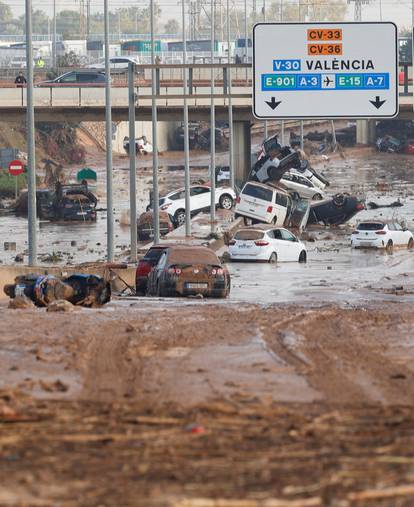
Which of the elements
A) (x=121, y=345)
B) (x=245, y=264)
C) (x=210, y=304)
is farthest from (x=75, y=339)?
(x=245, y=264)

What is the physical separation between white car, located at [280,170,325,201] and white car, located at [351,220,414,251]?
13171 mm

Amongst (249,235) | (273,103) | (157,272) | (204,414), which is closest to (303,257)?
(249,235)

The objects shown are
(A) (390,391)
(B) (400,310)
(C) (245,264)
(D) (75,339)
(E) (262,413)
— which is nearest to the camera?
(E) (262,413)

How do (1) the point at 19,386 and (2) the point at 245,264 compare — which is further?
(2) the point at 245,264

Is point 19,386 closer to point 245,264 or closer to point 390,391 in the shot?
point 390,391

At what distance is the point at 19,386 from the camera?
16594 mm

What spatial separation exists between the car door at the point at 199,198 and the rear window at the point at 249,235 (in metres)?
17.7

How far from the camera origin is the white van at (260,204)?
58125 mm

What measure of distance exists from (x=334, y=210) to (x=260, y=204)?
20.9 ft

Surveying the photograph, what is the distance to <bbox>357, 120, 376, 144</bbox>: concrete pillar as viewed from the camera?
12438 centimetres

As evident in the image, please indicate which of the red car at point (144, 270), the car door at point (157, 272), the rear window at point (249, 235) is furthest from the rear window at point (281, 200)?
the car door at point (157, 272)

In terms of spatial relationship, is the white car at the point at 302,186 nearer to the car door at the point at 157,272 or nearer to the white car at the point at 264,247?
the white car at the point at 264,247

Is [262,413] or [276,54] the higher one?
[276,54]

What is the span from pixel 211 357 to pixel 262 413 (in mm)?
4910
